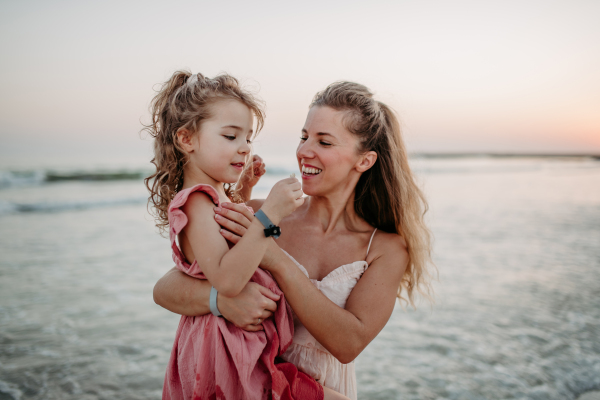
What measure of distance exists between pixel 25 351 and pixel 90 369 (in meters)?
0.78

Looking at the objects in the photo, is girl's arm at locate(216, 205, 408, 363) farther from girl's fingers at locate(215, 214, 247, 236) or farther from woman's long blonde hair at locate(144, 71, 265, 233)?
woman's long blonde hair at locate(144, 71, 265, 233)

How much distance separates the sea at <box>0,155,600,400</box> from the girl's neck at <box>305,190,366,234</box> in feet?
1.93

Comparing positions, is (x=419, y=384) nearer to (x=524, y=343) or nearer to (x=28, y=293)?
(x=524, y=343)

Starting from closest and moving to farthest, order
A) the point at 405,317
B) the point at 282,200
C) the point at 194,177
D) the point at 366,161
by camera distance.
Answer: the point at 282,200, the point at 194,177, the point at 366,161, the point at 405,317

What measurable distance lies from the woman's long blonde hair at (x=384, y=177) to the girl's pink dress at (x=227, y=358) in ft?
3.18

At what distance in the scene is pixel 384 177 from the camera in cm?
259

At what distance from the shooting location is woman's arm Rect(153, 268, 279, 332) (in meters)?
1.72

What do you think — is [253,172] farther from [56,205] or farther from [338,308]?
[56,205]

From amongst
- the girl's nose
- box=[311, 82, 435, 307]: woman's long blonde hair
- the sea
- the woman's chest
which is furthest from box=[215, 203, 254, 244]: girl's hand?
the sea

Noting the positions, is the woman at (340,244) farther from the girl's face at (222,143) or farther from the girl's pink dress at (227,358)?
the girl's face at (222,143)

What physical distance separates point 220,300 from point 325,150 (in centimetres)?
109

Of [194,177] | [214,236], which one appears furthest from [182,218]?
[194,177]

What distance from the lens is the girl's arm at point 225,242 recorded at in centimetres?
160

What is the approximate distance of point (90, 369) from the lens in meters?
3.74
